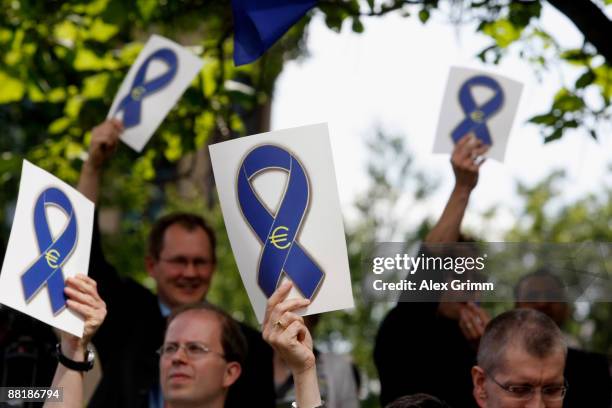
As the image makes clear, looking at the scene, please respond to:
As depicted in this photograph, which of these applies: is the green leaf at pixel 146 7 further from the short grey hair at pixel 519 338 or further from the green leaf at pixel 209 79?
the short grey hair at pixel 519 338

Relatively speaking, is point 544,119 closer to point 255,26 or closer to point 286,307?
point 255,26

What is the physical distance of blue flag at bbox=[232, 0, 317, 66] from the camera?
18.1 feet

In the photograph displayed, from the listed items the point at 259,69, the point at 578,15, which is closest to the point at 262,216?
the point at 578,15

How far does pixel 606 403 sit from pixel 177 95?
249 centimetres

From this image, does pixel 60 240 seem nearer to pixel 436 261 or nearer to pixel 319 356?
pixel 436 261

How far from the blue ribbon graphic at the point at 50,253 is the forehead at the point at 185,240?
63.4 inches

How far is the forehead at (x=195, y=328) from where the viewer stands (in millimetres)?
4891

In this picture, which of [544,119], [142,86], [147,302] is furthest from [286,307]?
[544,119]

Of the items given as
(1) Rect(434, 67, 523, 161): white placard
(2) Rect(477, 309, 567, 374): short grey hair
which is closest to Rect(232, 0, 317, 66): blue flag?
(1) Rect(434, 67, 523, 161): white placard

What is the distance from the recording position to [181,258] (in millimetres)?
5906

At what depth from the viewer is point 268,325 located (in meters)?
3.83

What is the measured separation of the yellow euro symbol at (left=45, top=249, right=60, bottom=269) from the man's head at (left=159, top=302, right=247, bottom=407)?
2.52 feet

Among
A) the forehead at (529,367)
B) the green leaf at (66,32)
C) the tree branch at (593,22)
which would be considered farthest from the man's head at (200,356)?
the green leaf at (66,32)

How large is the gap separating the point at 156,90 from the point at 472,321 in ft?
6.38
